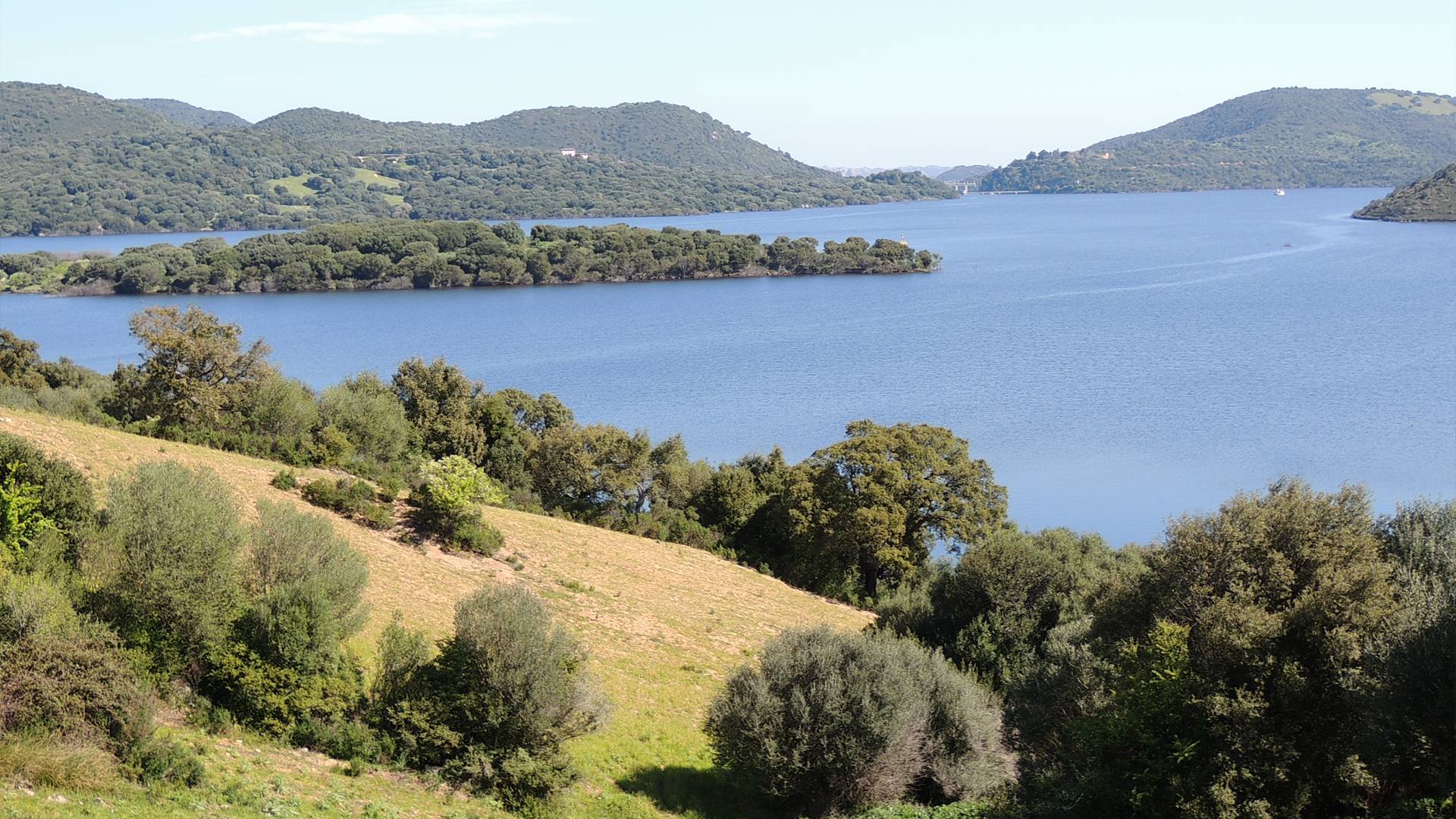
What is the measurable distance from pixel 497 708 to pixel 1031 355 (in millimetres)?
75550

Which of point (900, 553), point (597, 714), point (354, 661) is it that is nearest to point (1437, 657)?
point (597, 714)

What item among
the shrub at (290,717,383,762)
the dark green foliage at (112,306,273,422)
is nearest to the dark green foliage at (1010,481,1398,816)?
the shrub at (290,717,383,762)

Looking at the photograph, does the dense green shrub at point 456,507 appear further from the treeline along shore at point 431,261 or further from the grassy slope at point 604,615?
the treeline along shore at point 431,261

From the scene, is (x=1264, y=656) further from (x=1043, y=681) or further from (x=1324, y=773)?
(x=1043, y=681)

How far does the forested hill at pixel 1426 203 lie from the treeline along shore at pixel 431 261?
326 ft

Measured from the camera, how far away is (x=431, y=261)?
484 feet

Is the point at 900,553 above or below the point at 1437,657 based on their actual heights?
below

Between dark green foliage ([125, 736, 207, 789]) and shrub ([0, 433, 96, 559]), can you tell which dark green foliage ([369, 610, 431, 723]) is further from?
shrub ([0, 433, 96, 559])

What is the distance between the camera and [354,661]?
19.2 m

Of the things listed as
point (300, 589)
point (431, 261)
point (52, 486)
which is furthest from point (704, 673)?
point (431, 261)

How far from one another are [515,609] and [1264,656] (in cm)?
1227

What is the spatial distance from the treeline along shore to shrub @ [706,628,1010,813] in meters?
136

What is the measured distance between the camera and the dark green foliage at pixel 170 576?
17.1m

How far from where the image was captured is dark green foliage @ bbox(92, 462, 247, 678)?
56.2 feet
